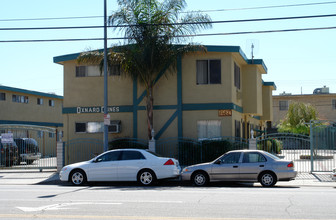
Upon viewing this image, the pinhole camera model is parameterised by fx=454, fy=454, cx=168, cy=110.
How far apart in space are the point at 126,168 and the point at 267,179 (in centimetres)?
517

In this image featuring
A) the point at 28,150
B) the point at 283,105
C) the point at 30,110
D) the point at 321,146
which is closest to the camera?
the point at 321,146

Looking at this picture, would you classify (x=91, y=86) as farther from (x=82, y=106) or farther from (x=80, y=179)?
(x=80, y=179)

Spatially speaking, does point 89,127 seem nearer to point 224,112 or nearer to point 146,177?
point 224,112

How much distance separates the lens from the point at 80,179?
17391 millimetres

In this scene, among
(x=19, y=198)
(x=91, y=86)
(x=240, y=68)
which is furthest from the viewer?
(x=240, y=68)

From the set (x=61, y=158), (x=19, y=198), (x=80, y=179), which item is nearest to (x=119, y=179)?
(x=80, y=179)

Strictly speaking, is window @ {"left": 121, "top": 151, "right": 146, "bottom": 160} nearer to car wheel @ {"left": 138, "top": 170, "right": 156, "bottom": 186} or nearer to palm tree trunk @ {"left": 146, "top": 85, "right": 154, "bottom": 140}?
car wheel @ {"left": 138, "top": 170, "right": 156, "bottom": 186}

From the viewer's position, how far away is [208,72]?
23406 millimetres

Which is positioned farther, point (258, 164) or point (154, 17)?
point (154, 17)

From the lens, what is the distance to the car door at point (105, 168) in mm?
17078

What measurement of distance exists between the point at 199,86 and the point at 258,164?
320 inches

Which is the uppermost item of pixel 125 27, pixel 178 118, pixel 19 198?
pixel 125 27

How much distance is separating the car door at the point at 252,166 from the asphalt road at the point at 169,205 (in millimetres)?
1826

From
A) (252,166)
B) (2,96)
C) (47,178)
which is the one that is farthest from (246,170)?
(2,96)
